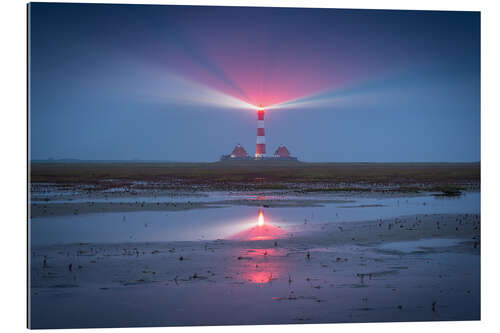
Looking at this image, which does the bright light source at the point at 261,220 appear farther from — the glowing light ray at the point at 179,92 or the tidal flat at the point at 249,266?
the glowing light ray at the point at 179,92

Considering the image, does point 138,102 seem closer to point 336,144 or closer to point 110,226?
point 110,226

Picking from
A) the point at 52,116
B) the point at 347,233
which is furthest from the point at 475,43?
the point at 52,116

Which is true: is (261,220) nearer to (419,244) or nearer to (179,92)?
(179,92)

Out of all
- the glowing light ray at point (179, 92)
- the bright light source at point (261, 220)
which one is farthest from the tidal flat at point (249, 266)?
the glowing light ray at point (179, 92)

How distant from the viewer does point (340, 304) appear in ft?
24.9

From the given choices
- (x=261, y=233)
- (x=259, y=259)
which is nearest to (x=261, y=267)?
(x=259, y=259)

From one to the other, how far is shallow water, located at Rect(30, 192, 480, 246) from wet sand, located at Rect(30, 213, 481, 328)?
78 centimetres

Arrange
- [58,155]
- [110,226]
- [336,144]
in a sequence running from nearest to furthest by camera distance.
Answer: [58,155] < [110,226] < [336,144]

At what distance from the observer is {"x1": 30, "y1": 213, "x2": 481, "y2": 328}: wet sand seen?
294 inches

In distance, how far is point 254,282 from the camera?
8.21 m

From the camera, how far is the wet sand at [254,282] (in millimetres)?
7473

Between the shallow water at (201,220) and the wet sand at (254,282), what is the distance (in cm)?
78

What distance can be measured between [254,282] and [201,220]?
5138mm
